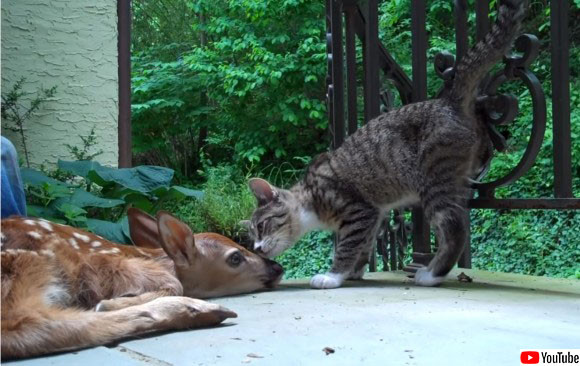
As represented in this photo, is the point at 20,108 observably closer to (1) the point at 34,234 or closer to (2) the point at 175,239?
(2) the point at 175,239

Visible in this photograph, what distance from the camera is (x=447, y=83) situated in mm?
3570

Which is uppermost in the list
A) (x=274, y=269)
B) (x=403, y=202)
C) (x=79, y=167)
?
(x=79, y=167)

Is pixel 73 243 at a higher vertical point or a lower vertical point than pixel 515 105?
lower

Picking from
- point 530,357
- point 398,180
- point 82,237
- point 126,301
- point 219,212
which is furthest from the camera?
point 219,212

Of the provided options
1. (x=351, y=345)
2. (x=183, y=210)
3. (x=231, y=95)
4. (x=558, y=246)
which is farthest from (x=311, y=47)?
(x=351, y=345)

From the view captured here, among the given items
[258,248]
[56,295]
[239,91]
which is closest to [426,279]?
[258,248]

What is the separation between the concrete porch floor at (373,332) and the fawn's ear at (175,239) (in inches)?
11.2

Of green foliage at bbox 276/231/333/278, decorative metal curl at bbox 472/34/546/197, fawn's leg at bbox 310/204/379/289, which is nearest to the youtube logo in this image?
decorative metal curl at bbox 472/34/546/197

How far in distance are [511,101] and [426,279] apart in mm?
1027

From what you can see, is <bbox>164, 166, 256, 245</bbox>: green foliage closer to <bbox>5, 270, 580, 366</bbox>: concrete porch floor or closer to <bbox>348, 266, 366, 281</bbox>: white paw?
<bbox>348, 266, 366, 281</bbox>: white paw

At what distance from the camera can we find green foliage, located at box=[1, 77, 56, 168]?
5564 mm

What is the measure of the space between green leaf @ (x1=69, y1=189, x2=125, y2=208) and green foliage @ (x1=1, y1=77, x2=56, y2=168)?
120cm

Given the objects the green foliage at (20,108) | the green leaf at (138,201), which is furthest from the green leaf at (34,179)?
the green foliage at (20,108)

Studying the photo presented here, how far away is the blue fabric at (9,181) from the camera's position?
2.71 m
